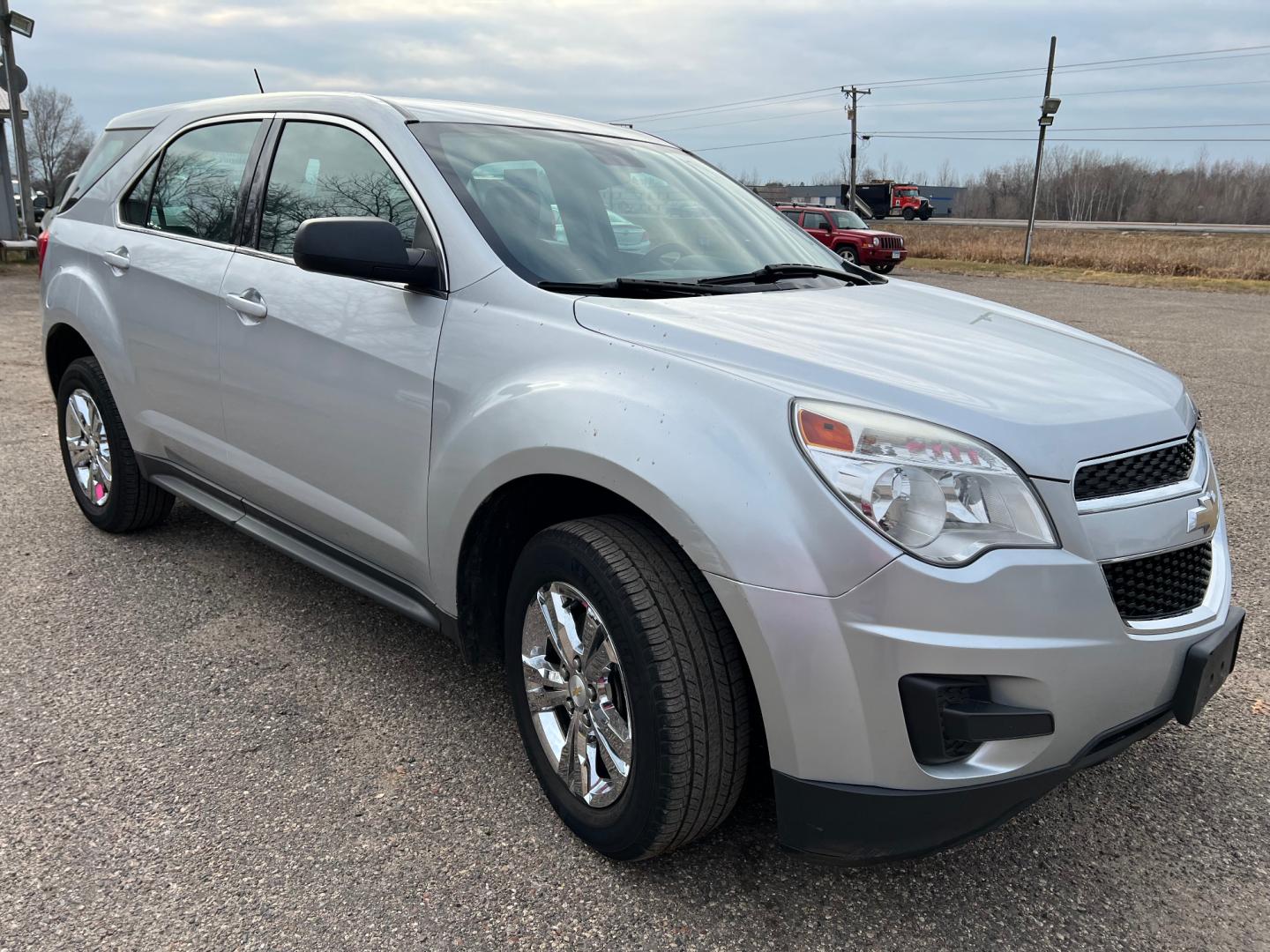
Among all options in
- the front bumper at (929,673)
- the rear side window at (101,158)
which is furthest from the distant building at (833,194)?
the front bumper at (929,673)

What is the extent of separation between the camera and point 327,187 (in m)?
3.02

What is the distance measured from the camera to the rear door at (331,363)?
2.58m

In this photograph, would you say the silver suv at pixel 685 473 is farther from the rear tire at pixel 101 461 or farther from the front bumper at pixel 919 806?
the rear tire at pixel 101 461

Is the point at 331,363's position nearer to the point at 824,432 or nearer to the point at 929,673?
the point at 824,432

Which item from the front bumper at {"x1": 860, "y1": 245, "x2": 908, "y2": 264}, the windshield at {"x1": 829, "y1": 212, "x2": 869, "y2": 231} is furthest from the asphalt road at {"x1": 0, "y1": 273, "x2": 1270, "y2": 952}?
the windshield at {"x1": 829, "y1": 212, "x2": 869, "y2": 231}

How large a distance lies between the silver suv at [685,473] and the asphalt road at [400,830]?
21cm

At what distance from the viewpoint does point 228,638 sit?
11.1ft

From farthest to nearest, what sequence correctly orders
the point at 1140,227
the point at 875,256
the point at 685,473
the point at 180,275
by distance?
1. the point at 1140,227
2. the point at 875,256
3. the point at 180,275
4. the point at 685,473

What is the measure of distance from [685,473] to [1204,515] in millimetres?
1119

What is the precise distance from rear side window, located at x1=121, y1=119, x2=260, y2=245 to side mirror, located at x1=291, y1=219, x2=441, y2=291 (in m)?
1.04

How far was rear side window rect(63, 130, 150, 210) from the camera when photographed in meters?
4.05

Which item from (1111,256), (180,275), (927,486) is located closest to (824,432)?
(927,486)

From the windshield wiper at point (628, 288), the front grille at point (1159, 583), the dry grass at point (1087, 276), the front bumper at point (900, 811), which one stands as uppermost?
the windshield wiper at point (628, 288)

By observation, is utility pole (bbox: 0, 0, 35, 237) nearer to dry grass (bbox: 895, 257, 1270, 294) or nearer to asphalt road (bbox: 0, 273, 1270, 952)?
asphalt road (bbox: 0, 273, 1270, 952)
